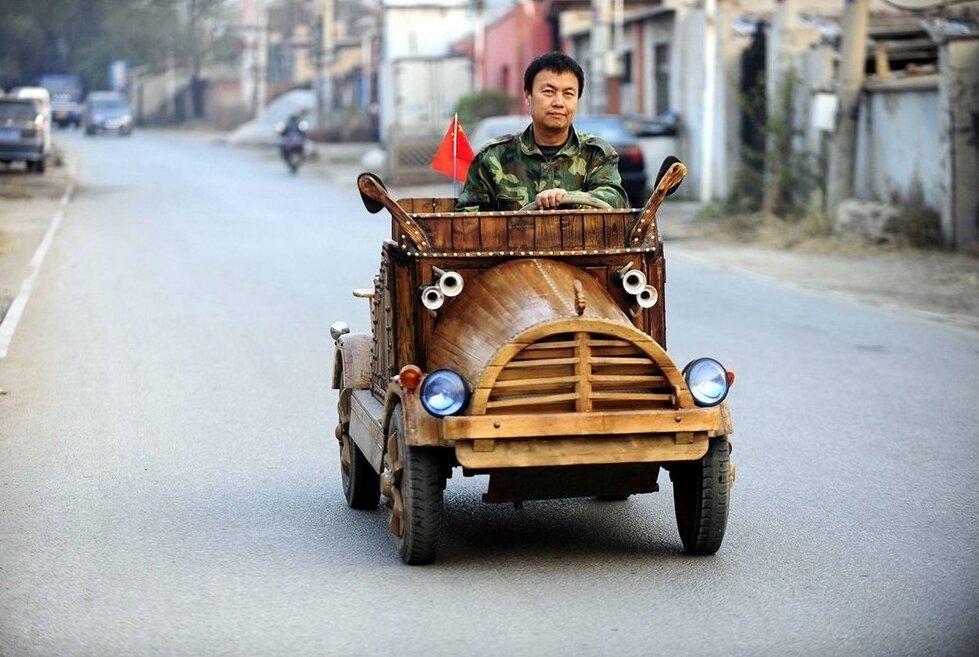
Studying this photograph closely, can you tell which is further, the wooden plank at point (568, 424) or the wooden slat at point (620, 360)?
the wooden slat at point (620, 360)

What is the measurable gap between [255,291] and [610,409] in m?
10.2

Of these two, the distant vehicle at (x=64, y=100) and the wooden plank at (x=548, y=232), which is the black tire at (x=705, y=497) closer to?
the wooden plank at (x=548, y=232)

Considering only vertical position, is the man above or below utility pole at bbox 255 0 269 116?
below

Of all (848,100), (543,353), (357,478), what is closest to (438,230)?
(543,353)

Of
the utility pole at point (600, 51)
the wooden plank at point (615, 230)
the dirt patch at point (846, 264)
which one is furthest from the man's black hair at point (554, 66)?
the utility pole at point (600, 51)

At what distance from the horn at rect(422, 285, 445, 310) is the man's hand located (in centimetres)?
57

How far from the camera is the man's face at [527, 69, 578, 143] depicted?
6484 millimetres

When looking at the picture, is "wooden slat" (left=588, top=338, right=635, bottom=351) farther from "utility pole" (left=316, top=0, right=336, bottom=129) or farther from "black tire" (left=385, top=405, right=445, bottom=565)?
"utility pole" (left=316, top=0, right=336, bottom=129)

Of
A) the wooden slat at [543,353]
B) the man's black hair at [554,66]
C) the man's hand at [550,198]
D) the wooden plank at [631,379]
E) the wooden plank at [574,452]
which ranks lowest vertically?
the wooden plank at [574,452]

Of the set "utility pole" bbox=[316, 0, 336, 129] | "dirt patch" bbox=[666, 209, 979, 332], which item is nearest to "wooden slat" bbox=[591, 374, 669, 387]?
"dirt patch" bbox=[666, 209, 979, 332]

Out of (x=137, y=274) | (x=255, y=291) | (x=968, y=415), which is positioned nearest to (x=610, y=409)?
(x=968, y=415)

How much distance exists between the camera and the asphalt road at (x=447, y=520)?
17.0ft

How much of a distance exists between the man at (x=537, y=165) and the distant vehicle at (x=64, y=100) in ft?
256

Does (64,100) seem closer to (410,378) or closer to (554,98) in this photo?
(554,98)
